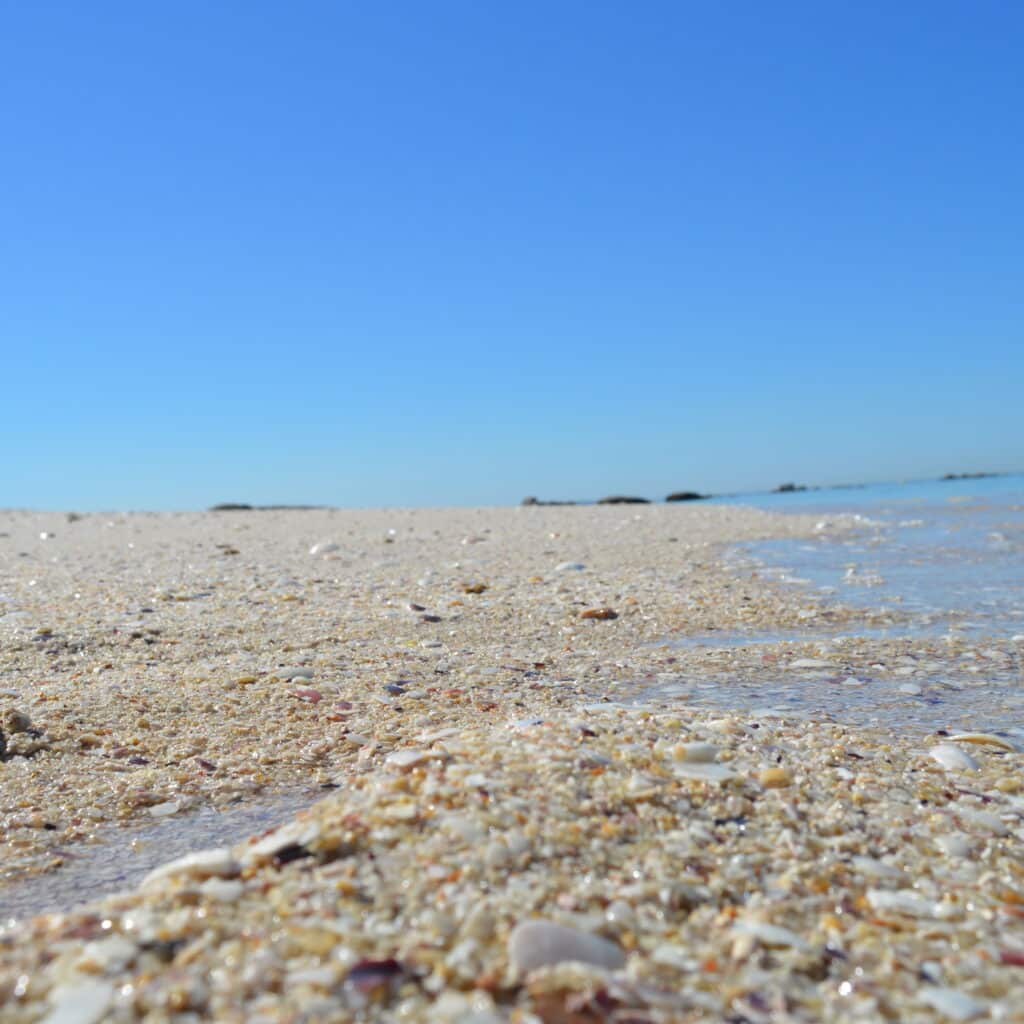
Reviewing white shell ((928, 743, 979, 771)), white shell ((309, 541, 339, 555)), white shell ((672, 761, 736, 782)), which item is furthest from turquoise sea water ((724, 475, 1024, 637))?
white shell ((309, 541, 339, 555))

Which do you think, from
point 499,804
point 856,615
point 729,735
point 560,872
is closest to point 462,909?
point 560,872

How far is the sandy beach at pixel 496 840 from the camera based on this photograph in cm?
156

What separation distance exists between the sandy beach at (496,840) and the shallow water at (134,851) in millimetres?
21

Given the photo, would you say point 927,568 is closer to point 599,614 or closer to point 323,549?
point 599,614

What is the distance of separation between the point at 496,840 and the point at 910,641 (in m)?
3.80

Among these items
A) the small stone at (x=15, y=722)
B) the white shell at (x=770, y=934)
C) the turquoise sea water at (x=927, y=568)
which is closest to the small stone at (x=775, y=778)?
the white shell at (x=770, y=934)

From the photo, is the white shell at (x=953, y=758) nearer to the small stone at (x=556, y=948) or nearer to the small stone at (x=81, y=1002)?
the small stone at (x=556, y=948)

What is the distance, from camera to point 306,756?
308 cm

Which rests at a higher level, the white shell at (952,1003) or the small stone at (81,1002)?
the small stone at (81,1002)

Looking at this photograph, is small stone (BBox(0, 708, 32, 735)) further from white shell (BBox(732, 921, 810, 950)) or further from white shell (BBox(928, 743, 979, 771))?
white shell (BBox(928, 743, 979, 771))

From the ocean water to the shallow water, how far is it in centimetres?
182

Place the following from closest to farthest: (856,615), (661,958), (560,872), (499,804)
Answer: (661,958)
(560,872)
(499,804)
(856,615)

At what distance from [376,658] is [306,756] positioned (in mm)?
1461

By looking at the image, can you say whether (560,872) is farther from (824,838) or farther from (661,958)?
(824,838)
